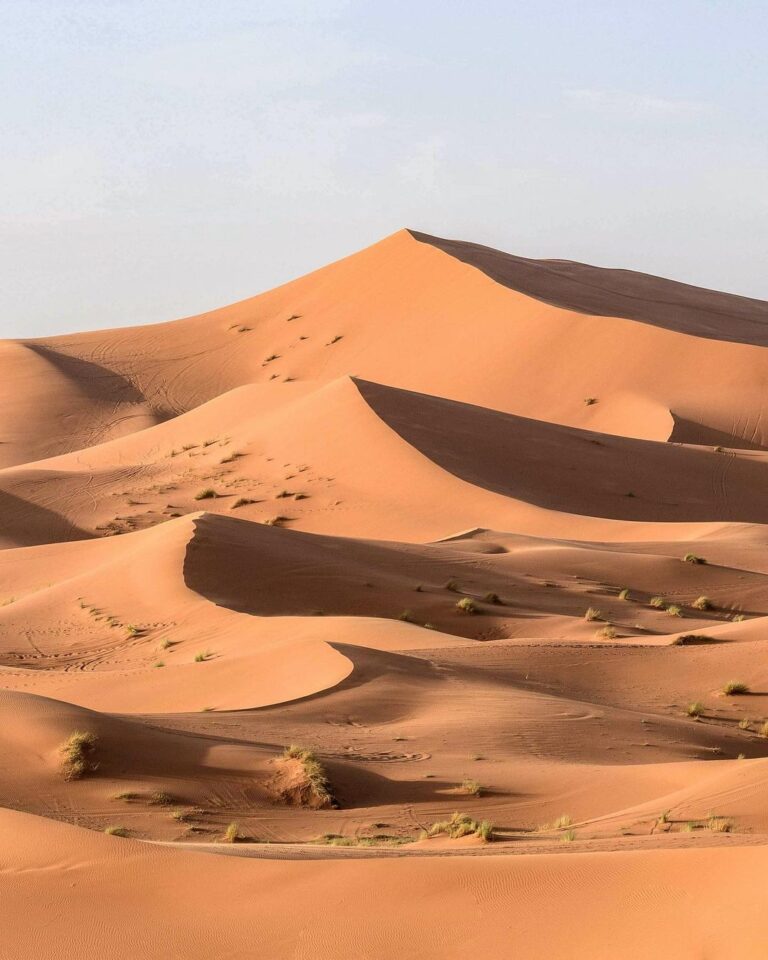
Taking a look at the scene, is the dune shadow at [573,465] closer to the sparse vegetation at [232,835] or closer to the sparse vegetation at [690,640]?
the sparse vegetation at [690,640]

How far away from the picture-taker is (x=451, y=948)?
206 inches

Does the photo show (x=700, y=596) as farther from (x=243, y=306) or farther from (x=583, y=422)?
(x=243, y=306)

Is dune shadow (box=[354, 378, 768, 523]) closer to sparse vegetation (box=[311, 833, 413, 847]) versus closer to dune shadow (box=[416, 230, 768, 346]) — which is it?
dune shadow (box=[416, 230, 768, 346])

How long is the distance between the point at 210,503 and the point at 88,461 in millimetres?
8372

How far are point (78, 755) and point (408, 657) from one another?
19.4 ft

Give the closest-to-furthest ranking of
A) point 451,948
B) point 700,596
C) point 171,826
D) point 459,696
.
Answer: point 451,948
point 171,826
point 459,696
point 700,596

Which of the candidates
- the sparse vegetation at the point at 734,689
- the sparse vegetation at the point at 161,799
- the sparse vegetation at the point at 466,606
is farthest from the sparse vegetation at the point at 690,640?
the sparse vegetation at the point at 161,799

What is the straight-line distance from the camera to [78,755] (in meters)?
9.44

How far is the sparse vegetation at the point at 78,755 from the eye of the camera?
937 centimetres

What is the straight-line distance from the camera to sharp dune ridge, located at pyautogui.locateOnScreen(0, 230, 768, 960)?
5.68 metres

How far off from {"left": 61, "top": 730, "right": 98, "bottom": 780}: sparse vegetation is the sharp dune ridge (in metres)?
0.03

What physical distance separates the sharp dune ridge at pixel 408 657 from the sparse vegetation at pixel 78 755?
0.08 ft

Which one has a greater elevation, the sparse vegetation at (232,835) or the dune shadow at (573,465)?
the dune shadow at (573,465)

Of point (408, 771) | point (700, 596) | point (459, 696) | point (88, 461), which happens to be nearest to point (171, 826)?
point (408, 771)
